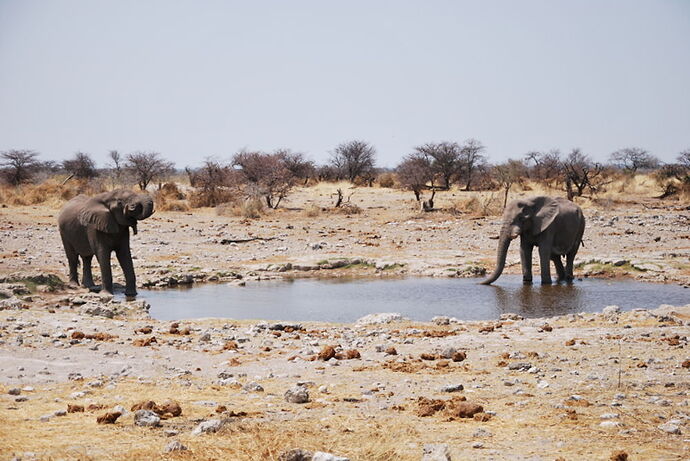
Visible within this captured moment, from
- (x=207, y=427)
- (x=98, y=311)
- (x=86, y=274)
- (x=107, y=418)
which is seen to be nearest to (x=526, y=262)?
(x=86, y=274)

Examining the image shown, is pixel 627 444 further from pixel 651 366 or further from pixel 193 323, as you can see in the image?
pixel 193 323

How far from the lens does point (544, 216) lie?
913 inches

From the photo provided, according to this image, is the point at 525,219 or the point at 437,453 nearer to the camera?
the point at 437,453

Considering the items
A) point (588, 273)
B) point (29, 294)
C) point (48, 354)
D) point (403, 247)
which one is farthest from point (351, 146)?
point (48, 354)

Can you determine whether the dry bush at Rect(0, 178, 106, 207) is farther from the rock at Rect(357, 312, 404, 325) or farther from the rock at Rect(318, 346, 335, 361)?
the rock at Rect(318, 346, 335, 361)

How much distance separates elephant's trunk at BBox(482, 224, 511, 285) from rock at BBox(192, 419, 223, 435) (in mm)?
15988

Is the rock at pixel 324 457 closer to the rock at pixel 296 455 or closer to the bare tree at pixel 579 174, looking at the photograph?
the rock at pixel 296 455

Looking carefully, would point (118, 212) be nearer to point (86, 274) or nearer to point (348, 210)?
point (86, 274)

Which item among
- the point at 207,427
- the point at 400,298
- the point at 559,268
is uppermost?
the point at 207,427

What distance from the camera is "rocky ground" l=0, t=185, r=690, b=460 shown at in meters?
6.71

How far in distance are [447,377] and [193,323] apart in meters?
6.46

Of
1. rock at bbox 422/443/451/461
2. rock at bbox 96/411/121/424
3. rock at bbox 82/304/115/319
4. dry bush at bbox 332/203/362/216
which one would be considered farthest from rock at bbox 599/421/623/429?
dry bush at bbox 332/203/362/216

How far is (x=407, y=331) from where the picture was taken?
13.5 metres

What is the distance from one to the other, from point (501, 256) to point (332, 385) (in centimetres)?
1414
